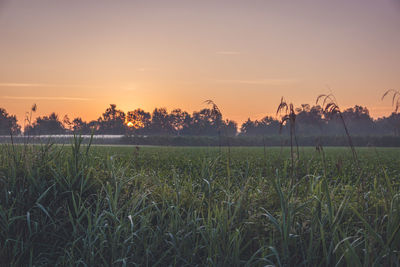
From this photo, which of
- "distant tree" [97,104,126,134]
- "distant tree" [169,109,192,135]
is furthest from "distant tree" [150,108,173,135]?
"distant tree" [97,104,126,134]

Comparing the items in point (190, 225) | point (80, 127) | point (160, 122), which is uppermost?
point (160, 122)

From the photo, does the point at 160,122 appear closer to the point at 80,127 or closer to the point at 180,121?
the point at 180,121

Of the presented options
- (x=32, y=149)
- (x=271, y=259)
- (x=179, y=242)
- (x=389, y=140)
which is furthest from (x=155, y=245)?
(x=389, y=140)

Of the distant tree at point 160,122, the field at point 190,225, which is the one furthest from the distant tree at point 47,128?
the distant tree at point 160,122

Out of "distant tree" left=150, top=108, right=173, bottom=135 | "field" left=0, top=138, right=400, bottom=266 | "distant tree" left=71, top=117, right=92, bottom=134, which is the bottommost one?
"field" left=0, top=138, right=400, bottom=266

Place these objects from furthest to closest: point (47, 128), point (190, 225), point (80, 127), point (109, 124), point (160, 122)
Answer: point (160, 122) → point (109, 124) → point (47, 128) → point (80, 127) → point (190, 225)

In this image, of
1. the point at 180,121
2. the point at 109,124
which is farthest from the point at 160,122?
the point at 109,124

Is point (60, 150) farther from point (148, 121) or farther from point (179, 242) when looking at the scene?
point (148, 121)

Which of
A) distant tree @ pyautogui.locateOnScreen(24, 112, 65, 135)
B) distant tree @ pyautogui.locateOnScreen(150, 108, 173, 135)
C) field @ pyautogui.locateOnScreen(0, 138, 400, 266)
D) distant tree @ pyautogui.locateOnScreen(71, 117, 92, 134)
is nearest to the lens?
field @ pyautogui.locateOnScreen(0, 138, 400, 266)

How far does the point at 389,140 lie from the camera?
61.7m

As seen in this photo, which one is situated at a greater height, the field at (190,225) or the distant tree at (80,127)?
the distant tree at (80,127)

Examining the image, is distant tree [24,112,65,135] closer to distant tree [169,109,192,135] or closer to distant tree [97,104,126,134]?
distant tree [97,104,126,134]

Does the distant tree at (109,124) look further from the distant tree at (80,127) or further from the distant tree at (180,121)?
the distant tree at (180,121)

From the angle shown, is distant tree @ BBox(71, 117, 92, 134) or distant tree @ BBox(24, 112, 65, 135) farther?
distant tree @ BBox(24, 112, 65, 135)
